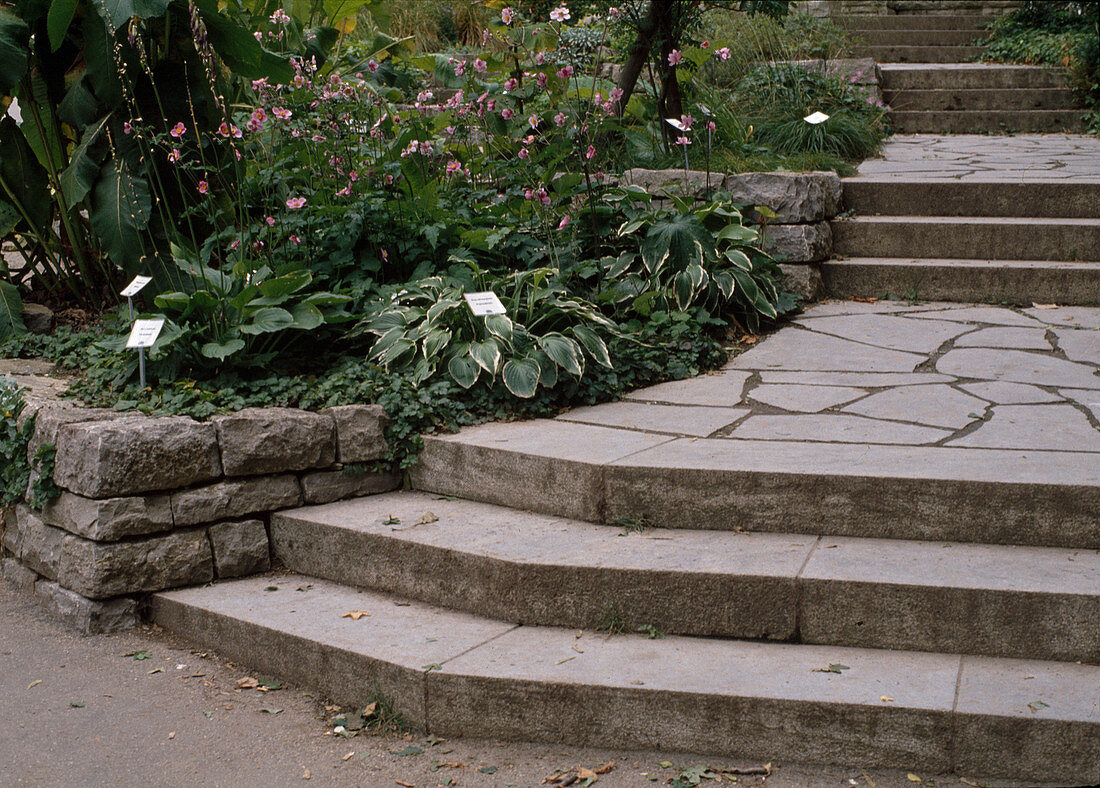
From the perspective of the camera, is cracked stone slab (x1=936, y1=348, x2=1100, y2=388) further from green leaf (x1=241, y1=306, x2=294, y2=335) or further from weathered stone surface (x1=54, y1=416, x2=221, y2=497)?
weathered stone surface (x1=54, y1=416, x2=221, y2=497)

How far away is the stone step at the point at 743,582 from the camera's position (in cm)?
255

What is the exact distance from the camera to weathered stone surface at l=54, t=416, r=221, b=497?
3.22 metres

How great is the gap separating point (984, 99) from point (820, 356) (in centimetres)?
527

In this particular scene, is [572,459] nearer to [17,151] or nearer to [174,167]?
[174,167]

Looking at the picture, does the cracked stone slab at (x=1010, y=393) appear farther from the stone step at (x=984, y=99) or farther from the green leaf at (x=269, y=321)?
the stone step at (x=984, y=99)

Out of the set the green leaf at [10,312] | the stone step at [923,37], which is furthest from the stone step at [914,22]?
the green leaf at [10,312]

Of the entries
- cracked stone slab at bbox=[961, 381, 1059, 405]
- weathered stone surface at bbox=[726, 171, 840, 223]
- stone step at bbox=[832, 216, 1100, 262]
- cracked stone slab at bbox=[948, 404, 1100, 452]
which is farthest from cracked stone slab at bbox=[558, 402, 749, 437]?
stone step at bbox=[832, 216, 1100, 262]

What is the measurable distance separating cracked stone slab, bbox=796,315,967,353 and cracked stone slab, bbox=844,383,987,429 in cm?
62

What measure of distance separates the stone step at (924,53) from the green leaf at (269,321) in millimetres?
8046

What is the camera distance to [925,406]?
3.62 meters

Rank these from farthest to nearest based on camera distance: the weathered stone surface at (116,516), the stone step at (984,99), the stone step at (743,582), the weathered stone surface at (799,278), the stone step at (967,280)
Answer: the stone step at (984,99)
the weathered stone surface at (799,278)
the stone step at (967,280)
the weathered stone surface at (116,516)
the stone step at (743,582)

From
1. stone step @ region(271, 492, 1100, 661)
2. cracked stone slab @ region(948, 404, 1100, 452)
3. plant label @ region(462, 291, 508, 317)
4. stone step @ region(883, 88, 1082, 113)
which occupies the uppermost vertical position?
stone step @ region(883, 88, 1082, 113)

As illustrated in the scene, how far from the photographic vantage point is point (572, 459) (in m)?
3.20

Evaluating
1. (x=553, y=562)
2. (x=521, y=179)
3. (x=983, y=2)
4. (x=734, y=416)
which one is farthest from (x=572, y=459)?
(x=983, y=2)
